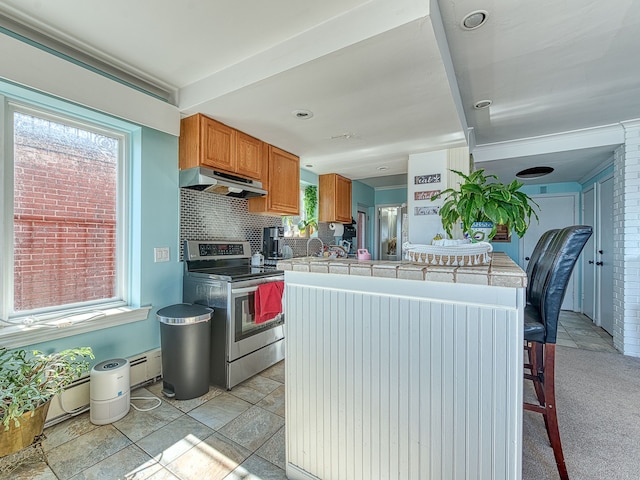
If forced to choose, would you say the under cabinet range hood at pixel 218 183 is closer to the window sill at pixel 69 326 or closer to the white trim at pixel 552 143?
the window sill at pixel 69 326

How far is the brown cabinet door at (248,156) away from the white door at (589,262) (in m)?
5.00

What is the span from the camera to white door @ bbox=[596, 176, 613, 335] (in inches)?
148

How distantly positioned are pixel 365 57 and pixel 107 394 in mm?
2651

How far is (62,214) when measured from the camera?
6.78ft

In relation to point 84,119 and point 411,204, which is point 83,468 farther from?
point 411,204

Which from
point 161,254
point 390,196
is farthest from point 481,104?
point 390,196

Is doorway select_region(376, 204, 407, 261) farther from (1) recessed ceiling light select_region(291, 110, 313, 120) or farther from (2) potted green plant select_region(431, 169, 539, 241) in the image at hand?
(2) potted green plant select_region(431, 169, 539, 241)

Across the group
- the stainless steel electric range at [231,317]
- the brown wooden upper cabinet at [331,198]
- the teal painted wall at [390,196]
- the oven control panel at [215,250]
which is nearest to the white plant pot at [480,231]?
the stainless steel electric range at [231,317]

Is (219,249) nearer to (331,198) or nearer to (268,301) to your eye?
(268,301)

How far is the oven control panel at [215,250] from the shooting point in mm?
2662

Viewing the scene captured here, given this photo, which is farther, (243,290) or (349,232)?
(349,232)

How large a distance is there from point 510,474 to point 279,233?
3.09m

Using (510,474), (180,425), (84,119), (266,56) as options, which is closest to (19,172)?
(84,119)

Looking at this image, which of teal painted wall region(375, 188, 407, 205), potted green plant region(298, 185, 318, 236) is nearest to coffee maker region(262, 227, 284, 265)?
potted green plant region(298, 185, 318, 236)
